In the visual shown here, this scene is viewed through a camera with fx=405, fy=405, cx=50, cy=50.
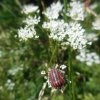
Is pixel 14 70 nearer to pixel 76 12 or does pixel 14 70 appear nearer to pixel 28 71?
pixel 28 71

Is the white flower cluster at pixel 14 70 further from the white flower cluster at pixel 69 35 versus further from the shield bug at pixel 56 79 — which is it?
the shield bug at pixel 56 79

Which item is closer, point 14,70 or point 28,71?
point 14,70

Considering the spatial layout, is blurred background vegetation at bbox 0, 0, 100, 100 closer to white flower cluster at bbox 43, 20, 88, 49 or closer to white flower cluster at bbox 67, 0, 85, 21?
white flower cluster at bbox 67, 0, 85, 21

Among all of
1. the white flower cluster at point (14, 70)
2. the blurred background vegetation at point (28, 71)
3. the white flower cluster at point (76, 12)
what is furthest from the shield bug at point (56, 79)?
the white flower cluster at point (14, 70)

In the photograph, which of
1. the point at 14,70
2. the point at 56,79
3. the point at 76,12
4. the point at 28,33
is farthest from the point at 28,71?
the point at 56,79

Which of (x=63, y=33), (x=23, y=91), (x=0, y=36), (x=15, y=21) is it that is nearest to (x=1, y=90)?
(x=23, y=91)
